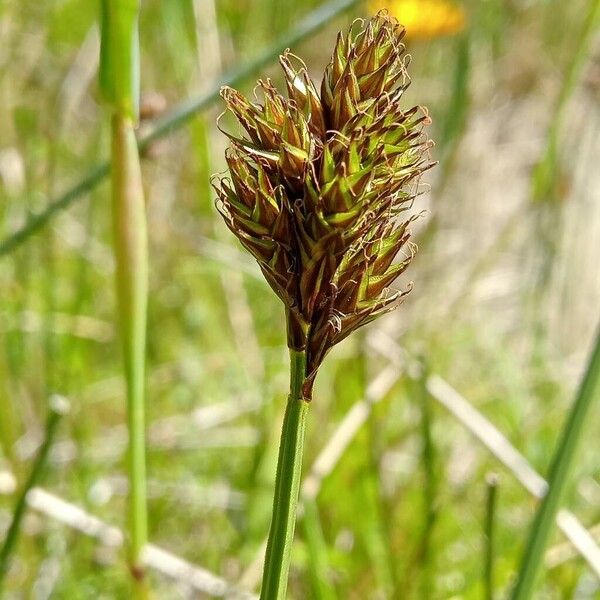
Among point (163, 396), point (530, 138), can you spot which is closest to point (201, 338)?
point (163, 396)

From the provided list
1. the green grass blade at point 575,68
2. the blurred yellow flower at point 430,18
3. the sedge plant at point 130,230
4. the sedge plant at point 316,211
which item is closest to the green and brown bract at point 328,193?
the sedge plant at point 316,211

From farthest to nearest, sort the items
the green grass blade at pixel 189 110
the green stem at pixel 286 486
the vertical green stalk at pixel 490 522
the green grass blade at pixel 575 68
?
the green grass blade at pixel 189 110 < the green grass blade at pixel 575 68 < the vertical green stalk at pixel 490 522 < the green stem at pixel 286 486

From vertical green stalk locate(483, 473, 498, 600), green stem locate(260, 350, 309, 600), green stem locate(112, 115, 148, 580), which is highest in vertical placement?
green stem locate(112, 115, 148, 580)

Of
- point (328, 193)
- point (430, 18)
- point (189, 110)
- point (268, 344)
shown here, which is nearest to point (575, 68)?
point (189, 110)

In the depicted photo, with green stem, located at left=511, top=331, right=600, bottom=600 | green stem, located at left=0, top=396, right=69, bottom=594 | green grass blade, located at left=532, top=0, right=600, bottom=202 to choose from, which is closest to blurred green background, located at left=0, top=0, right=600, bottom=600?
green grass blade, located at left=532, top=0, right=600, bottom=202

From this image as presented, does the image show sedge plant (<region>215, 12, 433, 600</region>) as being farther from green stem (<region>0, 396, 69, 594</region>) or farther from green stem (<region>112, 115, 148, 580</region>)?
green stem (<region>0, 396, 69, 594</region>)

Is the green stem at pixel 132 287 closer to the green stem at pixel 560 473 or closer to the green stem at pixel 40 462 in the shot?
the green stem at pixel 40 462
